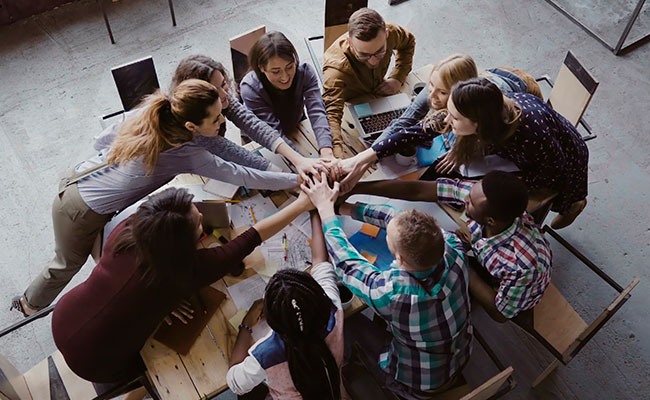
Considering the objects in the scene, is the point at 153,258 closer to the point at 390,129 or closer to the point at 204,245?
the point at 204,245

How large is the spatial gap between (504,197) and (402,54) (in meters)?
1.30

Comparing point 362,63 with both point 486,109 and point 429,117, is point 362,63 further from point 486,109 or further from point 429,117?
point 486,109

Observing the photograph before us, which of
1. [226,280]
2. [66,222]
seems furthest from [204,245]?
[66,222]

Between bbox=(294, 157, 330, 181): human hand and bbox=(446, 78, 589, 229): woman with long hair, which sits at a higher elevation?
bbox=(446, 78, 589, 229): woman with long hair

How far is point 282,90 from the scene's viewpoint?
2.68 meters

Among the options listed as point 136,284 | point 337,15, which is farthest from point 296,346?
point 337,15

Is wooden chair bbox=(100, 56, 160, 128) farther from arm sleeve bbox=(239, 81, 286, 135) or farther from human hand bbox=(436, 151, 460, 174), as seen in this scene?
human hand bbox=(436, 151, 460, 174)

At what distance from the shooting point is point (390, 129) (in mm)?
2592

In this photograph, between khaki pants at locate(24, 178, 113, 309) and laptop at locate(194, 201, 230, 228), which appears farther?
khaki pants at locate(24, 178, 113, 309)

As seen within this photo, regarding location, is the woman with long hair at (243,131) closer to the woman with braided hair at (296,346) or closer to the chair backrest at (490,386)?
the woman with braided hair at (296,346)

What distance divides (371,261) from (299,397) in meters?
0.63

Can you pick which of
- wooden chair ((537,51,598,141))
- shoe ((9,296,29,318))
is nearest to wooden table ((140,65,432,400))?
shoe ((9,296,29,318))

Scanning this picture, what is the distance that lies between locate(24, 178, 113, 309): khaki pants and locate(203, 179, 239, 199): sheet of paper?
0.45m

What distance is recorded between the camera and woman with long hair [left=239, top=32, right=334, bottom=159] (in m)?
2.48
